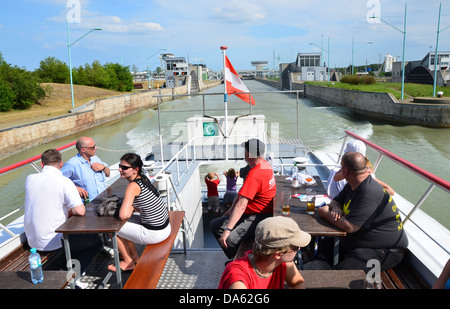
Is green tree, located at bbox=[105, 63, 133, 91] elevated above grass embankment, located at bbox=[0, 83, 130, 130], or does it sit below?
above

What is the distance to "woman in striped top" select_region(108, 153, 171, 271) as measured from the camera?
10.3 ft

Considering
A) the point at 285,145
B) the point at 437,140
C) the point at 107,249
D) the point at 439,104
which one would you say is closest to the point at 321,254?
the point at 107,249

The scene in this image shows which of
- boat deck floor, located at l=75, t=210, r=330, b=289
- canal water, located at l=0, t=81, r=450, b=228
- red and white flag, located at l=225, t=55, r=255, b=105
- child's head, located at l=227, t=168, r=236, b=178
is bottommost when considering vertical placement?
canal water, located at l=0, t=81, r=450, b=228

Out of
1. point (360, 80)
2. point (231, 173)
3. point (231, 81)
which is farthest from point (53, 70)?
point (231, 173)

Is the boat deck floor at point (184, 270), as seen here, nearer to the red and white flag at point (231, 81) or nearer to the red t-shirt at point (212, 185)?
the red t-shirt at point (212, 185)

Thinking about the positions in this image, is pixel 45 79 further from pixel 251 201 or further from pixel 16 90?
pixel 251 201

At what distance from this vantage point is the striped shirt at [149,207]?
317 centimetres

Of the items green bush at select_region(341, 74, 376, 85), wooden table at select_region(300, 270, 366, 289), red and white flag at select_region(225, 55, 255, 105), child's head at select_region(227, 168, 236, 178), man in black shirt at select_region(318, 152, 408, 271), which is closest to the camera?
wooden table at select_region(300, 270, 366, 289)

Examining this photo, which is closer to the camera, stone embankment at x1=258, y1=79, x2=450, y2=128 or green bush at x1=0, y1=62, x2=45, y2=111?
stone embankment at x1=258, y1=79, x2=450, y2=128

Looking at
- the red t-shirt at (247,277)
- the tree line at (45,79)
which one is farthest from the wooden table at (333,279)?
the tree line at (45,79)

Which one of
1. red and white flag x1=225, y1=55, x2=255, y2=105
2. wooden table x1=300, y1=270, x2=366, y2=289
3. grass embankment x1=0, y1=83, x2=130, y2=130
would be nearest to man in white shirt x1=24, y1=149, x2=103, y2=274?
wooden table x1=300, y1=270, x2=366, y2=289

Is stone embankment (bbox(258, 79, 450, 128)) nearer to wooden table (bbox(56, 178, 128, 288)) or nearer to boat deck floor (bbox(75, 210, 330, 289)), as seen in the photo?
boat deck floor (bbox(75, 210, 330, 289))

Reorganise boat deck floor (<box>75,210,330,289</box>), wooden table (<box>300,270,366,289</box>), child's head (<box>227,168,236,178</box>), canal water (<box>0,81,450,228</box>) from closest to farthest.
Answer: wooden table (<box>300,270,366,289</box>), boat deck floor (<box>75,210,330,289</box>), child's head (<box>227,168,236,178</box>), canal water (<box>0,81,450,228</box>)

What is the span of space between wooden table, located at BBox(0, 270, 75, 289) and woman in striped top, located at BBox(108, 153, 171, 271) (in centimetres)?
78
